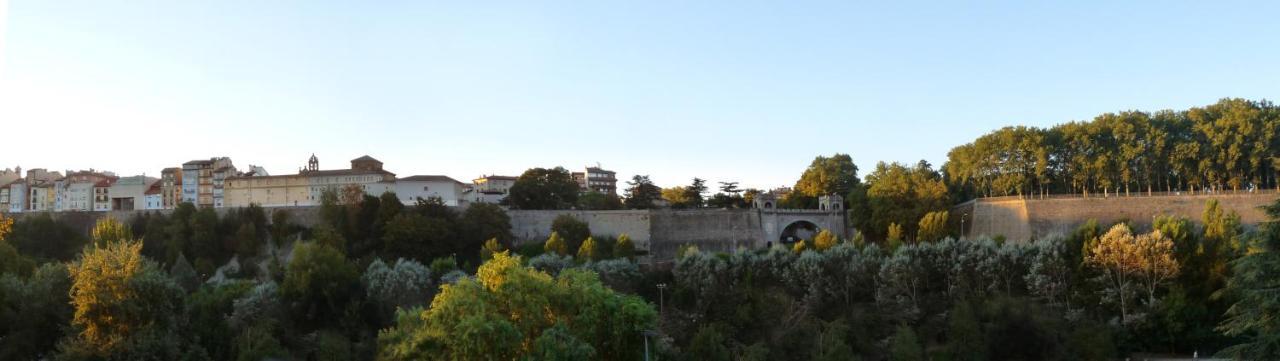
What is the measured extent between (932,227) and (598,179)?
167ft

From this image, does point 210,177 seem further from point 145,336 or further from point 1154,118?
point 1154,118

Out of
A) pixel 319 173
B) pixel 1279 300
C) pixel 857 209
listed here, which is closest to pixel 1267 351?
pixel 1279 300

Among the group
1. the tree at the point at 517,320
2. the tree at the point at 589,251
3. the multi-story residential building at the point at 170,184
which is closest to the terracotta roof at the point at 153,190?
the multi-story residential building at the point at 170,184

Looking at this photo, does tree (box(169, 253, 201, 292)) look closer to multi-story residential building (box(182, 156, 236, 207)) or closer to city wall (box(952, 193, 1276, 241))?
multi-story residential building (box(182, 156, 236, 207))

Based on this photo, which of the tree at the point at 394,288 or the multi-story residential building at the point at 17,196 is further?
the multi-story residential building at the point at 17,196

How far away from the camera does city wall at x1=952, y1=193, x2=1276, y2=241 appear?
130 ft

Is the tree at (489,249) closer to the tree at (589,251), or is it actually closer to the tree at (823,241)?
the tree at (589,251)

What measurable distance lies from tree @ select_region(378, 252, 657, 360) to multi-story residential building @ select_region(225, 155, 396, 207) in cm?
4076

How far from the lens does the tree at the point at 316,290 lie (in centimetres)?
3331

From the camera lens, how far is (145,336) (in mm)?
22047

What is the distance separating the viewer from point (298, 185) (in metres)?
60.8

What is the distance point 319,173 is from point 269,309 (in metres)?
29.9

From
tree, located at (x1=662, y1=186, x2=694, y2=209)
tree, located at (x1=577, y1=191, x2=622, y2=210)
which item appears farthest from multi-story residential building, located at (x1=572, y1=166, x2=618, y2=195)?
tree, located at (x1=577, y1=191, x2=622, y2=210)

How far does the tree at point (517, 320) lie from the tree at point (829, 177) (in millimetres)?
41469
